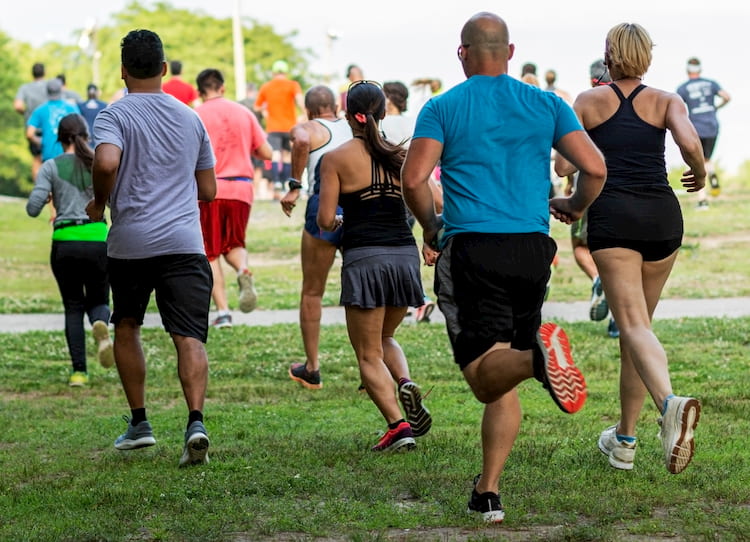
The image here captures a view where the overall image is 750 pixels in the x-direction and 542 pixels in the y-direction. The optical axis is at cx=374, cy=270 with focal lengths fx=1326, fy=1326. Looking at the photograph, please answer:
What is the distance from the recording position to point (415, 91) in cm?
2122

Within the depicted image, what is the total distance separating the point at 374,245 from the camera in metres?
6.98

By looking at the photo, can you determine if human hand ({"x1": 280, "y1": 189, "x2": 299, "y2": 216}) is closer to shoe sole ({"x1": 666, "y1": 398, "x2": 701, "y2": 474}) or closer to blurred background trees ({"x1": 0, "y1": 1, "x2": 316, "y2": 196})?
shoe sole ({"x1": 666, "y1": 398, "x2": 701, "y2": 474})

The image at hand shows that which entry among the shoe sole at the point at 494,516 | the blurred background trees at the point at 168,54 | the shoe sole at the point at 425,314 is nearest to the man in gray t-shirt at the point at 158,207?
the shoe sole at the point at 494,516

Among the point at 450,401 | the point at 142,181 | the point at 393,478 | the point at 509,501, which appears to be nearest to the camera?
the point at 509,501

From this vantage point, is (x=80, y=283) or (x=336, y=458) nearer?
(x=336, y=458)

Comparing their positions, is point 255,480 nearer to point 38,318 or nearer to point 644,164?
point 644,164

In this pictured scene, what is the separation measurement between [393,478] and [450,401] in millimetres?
2545

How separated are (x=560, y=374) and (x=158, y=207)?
2.60 metres

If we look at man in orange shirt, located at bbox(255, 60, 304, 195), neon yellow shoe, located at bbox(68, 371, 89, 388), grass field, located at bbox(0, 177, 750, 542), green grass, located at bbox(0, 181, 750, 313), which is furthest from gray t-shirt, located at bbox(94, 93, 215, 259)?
man in orange shirt, located at bbox(255, 60, 304, 195)

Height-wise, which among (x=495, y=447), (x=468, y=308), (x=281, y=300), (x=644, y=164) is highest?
(x=644, y=164)

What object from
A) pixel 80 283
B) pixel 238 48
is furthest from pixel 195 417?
pixel 238 48

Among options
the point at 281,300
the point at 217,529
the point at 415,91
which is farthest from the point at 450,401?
the point at 415,91

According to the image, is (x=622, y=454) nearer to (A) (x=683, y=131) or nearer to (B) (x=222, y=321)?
(A) (x=683, y=131)

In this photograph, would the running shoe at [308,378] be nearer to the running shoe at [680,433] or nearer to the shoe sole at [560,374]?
the running shoe at [680,433]
